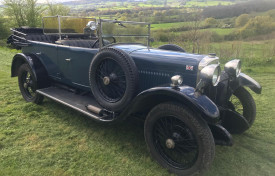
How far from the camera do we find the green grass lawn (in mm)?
2689

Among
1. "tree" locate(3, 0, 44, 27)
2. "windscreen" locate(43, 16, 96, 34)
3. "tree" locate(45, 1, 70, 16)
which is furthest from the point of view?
"tree" locate(45, 1, 70, 16)

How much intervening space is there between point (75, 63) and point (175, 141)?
2442 mm

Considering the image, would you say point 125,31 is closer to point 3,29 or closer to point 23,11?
point 23,11

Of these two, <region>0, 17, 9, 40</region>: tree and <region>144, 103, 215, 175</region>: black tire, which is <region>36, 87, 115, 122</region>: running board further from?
<region>0, 17, 9, 40</region>: tree

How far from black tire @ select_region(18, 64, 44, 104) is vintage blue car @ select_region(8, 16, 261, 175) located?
2 centimetres

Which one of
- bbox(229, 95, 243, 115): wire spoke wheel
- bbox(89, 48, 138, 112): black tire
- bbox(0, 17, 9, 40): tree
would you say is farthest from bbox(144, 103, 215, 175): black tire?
bbox(0, 17, 9, 40): tree

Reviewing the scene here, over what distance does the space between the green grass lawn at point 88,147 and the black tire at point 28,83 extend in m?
0.28

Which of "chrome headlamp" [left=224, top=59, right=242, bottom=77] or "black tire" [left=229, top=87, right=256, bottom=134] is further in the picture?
"black tire" [left=229, top=87, right=256, bottom=134]

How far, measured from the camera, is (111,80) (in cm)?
329

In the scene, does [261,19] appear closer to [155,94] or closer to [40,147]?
[155,94]

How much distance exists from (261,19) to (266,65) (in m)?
6.77

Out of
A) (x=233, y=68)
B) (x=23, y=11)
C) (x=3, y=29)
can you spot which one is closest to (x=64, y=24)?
(x=233, y=68)

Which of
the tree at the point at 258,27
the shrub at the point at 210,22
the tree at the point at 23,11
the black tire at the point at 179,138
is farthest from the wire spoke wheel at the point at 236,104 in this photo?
the tree at the point at 23,11

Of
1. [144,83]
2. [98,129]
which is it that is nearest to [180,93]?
[144,83]
